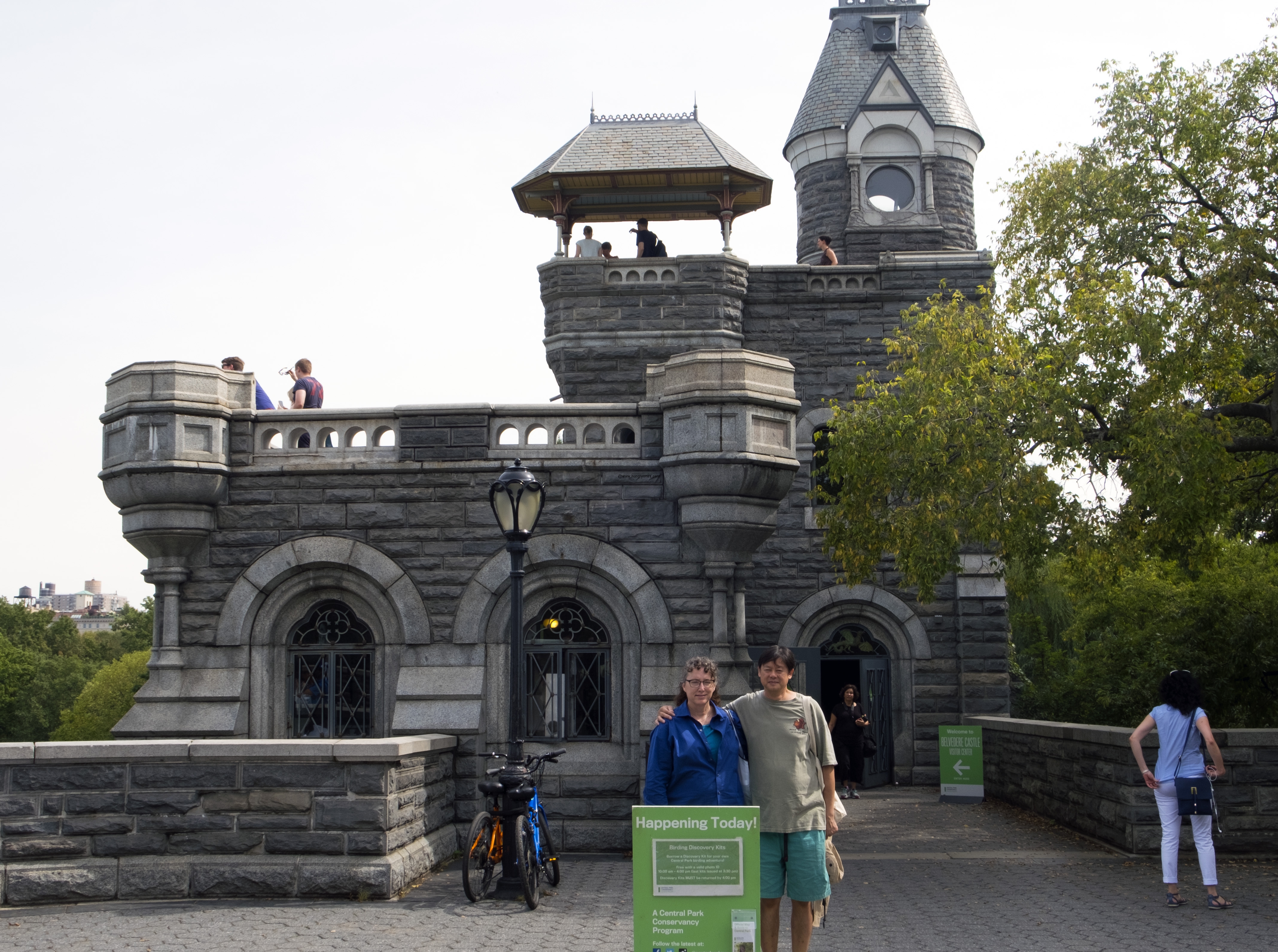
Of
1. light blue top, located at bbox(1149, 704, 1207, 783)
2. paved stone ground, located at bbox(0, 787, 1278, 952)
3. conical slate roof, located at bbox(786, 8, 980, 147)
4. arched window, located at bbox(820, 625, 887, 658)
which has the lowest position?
paved stone ground, located at bbox(0, 787, 1278, 952)

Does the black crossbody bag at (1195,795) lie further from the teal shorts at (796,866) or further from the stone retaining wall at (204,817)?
the stone retaining wall at (204,817)

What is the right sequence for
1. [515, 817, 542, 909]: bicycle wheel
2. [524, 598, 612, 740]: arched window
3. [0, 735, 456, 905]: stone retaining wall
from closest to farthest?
[515, 817, 542, 909]: bicycle wheel < [0, 735, 456, 905]: stone retaining wall < [524, 598, 612, 740]: arched window

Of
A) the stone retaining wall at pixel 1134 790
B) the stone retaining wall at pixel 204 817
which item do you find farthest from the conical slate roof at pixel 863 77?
the stone retaining wall at pixel 204 817

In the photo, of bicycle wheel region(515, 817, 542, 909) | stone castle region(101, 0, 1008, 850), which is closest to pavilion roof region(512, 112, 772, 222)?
stone castle region(101, 0, 1008, 850)

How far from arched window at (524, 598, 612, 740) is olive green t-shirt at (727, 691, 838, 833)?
608 centimetres

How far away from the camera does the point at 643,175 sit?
19344mm

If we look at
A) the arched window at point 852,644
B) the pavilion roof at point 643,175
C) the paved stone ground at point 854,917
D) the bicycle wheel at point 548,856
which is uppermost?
the pavilion roof at point 643,175

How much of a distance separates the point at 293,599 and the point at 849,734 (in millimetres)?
6968

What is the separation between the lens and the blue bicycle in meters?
8.89

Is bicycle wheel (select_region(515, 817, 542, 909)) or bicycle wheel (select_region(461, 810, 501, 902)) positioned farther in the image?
bicycle wheel (select_region(461, 810, 501, 902))

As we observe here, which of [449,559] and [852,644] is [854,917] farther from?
[852,644]

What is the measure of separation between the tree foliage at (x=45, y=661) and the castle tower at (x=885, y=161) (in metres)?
42.4

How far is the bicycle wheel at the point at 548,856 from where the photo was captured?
30.9 ft

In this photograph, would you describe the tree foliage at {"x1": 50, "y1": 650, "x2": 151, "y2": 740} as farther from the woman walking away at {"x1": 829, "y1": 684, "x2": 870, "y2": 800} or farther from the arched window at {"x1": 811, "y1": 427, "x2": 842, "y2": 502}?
the woman walking away at {"x1": 829, "y1": 684, "x2": 870, "y2": 800}
